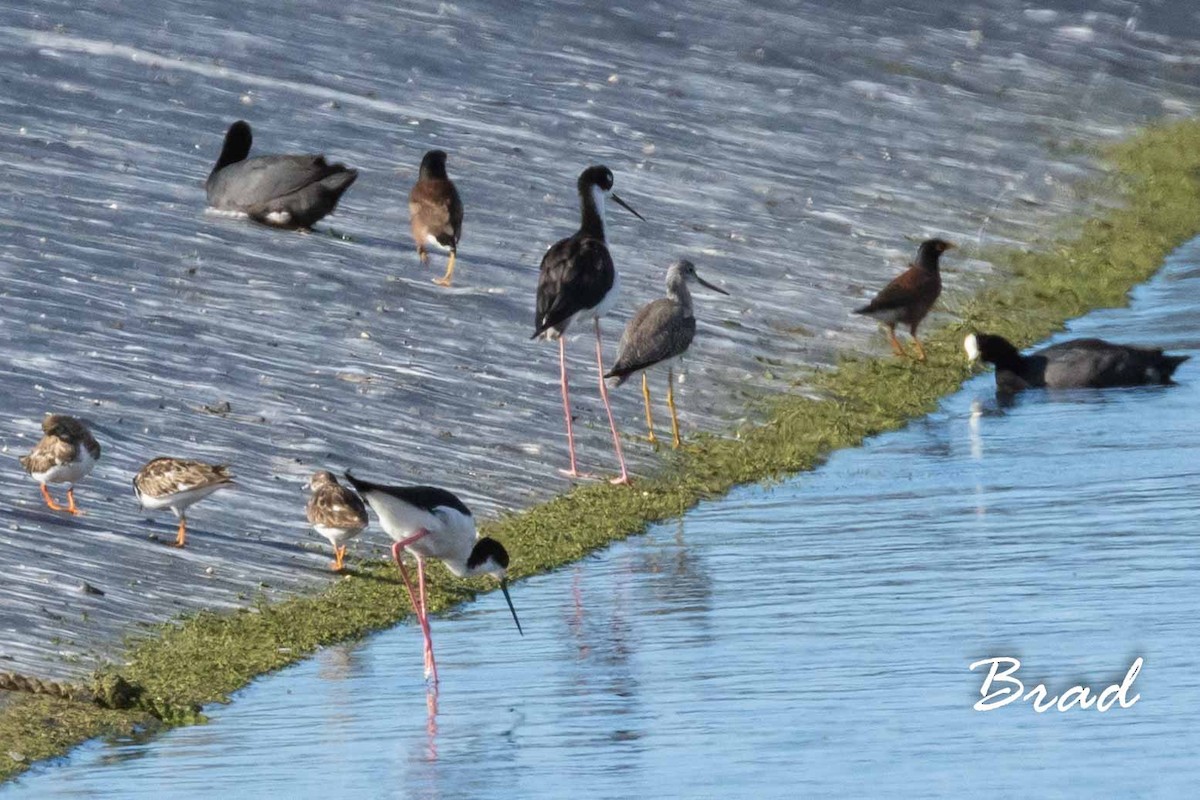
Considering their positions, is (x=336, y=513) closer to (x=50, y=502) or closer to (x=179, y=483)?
(x=179, y=483)

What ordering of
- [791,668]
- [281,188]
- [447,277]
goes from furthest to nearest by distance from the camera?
1. [281,188]
2. [447,277]
3. [791,668]

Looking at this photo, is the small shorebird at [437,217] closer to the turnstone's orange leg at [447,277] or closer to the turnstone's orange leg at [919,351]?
the turnstone's orange leg at [447,277]

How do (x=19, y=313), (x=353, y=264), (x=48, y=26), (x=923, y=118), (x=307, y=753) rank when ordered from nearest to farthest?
(x=307, y=753)
(x=19, y=313)
(x=353, y=264)
(x=48, y=26)
(x=923, y=118)

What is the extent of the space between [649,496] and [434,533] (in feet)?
11.3

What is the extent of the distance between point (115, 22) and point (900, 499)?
16.8 m

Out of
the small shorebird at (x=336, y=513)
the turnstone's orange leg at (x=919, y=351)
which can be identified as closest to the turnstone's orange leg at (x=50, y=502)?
the small shorebird at (x=336, y=513)

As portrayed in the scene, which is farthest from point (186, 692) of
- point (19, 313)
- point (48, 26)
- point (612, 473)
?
point (48, 26)

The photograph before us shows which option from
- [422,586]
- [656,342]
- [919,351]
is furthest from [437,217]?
[422,586]

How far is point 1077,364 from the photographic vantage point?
68.2 feet

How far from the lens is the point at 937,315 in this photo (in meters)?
24.5

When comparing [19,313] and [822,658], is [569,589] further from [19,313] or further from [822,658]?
[19,313]

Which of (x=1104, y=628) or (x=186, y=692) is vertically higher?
(x=1104, y=628)

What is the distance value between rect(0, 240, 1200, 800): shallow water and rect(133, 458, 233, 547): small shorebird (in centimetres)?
162

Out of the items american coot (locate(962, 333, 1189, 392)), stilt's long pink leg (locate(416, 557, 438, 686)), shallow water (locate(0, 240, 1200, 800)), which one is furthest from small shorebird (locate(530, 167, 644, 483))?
stilt's long pink leg (locate(416, 557, 438, 686))
